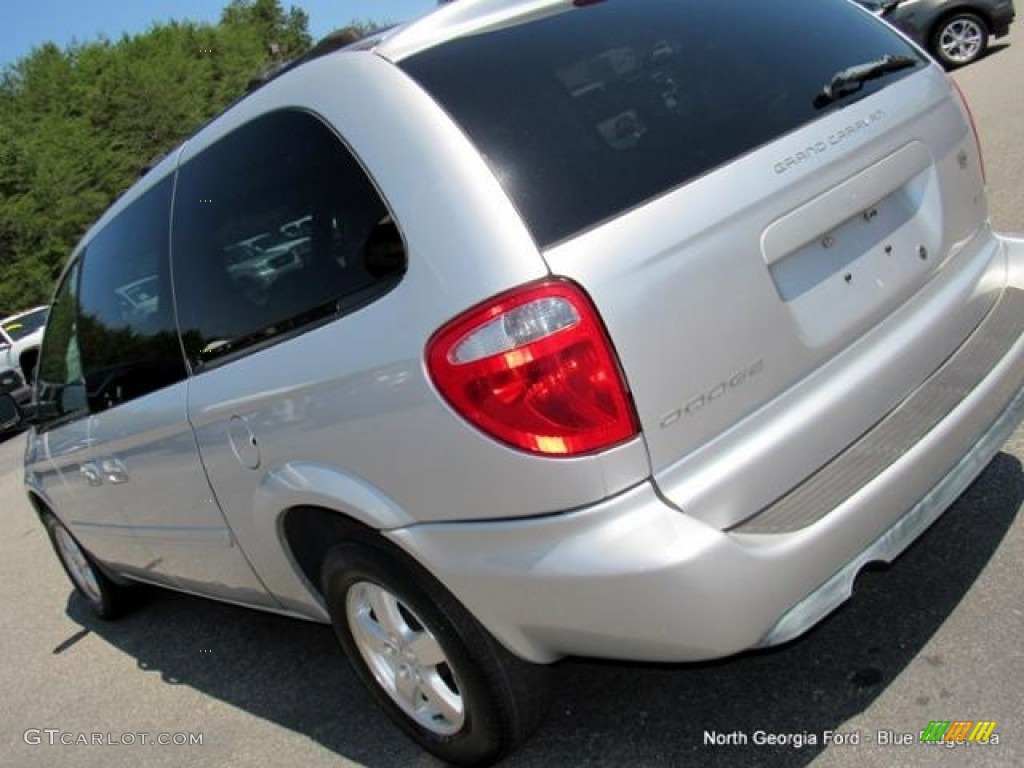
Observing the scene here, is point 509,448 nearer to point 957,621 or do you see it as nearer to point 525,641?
point 525,641

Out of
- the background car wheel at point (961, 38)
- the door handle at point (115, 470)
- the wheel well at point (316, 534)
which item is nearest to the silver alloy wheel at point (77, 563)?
the door handle at point (115, 470)

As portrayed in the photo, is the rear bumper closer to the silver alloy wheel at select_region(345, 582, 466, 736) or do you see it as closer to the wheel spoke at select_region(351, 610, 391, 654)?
the silver alloy wheel at select_region(345, 582, 466, 736)

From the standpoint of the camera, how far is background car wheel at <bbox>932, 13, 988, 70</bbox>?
526 inches

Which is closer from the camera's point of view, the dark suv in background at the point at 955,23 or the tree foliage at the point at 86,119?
the dark suv in background at the point at 955,23

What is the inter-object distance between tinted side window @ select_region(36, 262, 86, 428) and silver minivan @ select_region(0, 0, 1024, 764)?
128cm

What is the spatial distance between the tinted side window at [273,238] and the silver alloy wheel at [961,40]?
42.9 feet

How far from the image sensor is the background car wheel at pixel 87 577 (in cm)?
493

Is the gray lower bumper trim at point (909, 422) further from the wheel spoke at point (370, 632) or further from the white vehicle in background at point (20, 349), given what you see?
the white vehicle in background at point (20, 349)

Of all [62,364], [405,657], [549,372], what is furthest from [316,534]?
[62,364]

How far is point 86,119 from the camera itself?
147 feet

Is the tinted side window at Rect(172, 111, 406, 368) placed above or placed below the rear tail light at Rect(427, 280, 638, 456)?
above

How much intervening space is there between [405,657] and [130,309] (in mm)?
1682

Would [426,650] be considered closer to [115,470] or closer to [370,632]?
[370,632]

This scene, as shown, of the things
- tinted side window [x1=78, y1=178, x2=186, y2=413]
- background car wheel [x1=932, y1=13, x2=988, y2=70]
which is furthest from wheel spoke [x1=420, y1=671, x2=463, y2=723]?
background car wheel [x1=932, y1=13, x2=988, y2=70]
